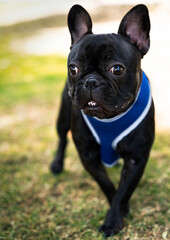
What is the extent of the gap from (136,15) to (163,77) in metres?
4.77

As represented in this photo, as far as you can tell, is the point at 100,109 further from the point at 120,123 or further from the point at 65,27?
the point at 65,27

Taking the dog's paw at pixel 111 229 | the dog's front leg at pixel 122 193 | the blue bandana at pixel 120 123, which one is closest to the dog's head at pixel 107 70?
the blue bandana at pixel 120 123

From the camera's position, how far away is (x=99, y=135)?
2.86 metres

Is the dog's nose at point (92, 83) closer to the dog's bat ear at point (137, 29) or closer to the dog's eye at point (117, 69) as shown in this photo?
the dog's eye at point (117, 69)

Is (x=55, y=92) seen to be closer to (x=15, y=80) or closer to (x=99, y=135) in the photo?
(x=15, y=80)

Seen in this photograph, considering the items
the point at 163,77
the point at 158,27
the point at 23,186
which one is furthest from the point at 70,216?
the point at 158,27

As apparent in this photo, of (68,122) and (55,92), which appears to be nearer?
(68,122)

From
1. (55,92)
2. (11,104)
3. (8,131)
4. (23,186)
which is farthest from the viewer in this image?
(55,92)

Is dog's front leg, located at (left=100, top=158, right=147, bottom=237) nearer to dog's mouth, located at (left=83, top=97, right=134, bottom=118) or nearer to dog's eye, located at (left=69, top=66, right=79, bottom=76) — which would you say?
dog's mouth, located at (left=83, top=97, right=134, bottom=118)

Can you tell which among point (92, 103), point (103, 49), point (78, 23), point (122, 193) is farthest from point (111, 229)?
point (78, 23)

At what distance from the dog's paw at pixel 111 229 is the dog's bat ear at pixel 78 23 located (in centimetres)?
165

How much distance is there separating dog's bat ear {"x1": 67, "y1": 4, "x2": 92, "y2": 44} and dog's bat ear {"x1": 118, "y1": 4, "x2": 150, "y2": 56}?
336 mm

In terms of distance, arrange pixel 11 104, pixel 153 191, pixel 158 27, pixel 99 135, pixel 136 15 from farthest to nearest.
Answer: pixel 158 27
pixel 11 104
pixel 153 191
pixel 99 135
pixel 136 15

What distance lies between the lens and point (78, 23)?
2.90 metres
